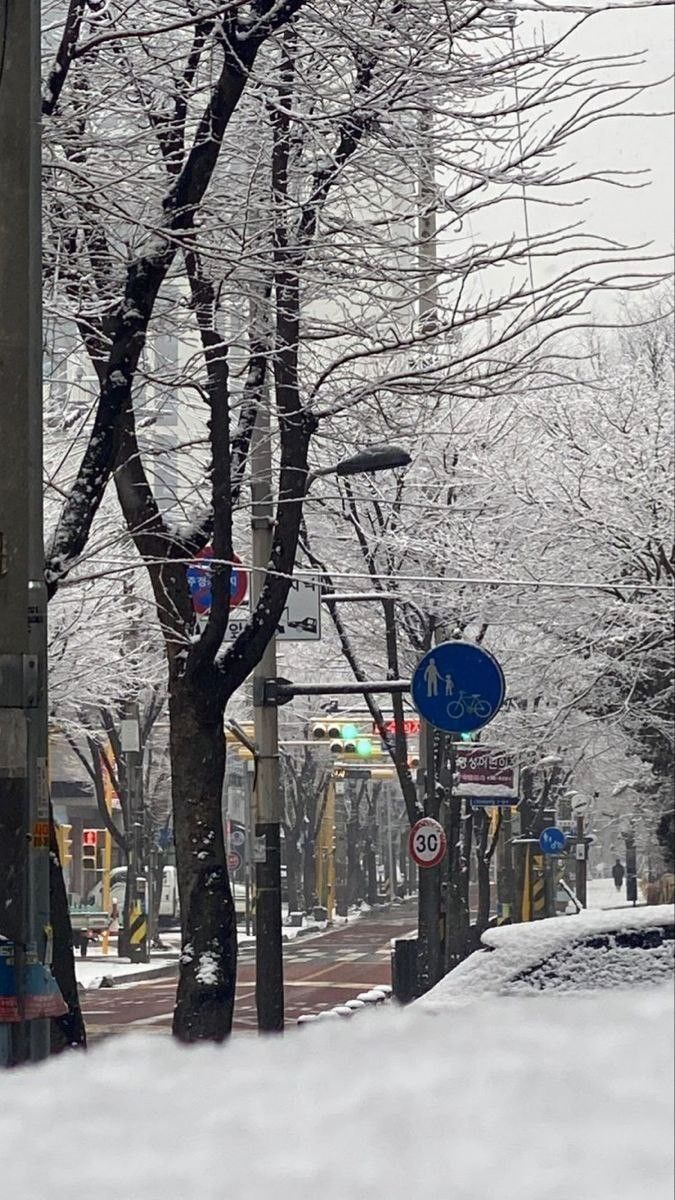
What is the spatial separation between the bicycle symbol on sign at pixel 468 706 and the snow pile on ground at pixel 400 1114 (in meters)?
7.64

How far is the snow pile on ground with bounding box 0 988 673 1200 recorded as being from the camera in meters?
4.13

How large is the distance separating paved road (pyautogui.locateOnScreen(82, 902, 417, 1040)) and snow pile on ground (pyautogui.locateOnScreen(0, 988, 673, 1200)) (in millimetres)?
7101

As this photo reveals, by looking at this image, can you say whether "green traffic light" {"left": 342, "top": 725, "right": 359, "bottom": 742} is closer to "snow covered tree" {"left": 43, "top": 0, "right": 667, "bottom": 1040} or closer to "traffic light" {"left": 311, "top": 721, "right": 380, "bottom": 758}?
"traffic light" {"left": 311, "top": 721, "right": 380, "bottom": 758}

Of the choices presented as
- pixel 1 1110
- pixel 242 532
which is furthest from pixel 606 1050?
pixel 242 532

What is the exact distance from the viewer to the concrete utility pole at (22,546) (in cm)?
654

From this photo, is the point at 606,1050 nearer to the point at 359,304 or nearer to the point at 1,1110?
the point at 1,1110

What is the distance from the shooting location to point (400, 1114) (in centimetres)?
444

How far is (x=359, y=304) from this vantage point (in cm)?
1168

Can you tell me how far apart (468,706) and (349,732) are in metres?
12.3

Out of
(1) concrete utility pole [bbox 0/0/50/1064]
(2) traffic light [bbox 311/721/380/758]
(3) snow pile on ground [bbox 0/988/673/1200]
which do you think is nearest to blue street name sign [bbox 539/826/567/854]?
(2) traffic light [bbox 311/721/380/758]

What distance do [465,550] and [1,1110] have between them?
19.7 metres

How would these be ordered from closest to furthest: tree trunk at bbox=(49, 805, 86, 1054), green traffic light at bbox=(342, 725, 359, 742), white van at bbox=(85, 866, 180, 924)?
tree trunk at bbox=(49, 805, 86, 1054) < green traffic light at bbox=(342, 725, 359, 742) < white van at bbox=(85, 866, 180, 924)

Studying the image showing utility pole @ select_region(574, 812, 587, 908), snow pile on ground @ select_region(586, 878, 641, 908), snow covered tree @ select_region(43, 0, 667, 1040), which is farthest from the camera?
utility pole @ select_region(574, 812, 587, 908)

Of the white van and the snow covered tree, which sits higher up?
the snow covered tree
